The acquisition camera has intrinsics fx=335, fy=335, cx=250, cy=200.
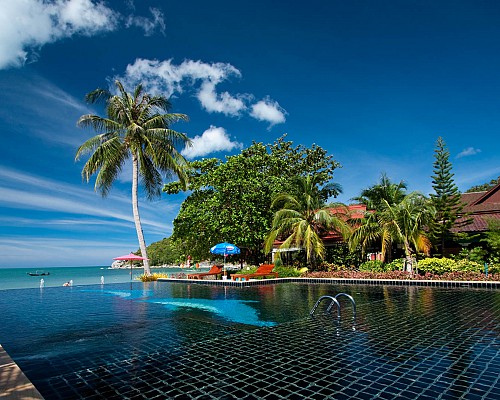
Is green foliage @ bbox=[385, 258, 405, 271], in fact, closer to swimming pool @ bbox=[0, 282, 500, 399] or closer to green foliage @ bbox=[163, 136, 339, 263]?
green foliage @ bbox=[163, 136, 339, 263]

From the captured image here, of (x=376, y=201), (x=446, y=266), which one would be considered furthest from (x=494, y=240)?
(x=376, y=201)

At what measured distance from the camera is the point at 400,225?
16.7 metres

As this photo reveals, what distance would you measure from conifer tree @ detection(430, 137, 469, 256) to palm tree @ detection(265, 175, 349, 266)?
185 inches

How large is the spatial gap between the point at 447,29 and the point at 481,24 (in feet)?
4.87

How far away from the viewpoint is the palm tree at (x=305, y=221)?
18.1 m

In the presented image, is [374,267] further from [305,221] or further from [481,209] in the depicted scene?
[481,209]

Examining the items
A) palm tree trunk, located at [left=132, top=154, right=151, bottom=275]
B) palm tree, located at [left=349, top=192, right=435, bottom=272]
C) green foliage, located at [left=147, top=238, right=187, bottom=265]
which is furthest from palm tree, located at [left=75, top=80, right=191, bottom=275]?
green foliage, located at [left=147, top=238, right=187, bottom=265]

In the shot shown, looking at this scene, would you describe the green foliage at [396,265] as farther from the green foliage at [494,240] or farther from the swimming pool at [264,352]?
the swimming pool at [264,352]

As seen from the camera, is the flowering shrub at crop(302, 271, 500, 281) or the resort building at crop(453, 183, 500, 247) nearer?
the flowering shrub at crop(302, 271, 500, 281)

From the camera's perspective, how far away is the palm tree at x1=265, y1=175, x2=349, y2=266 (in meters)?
18.1

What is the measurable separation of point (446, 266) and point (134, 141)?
60.0ft

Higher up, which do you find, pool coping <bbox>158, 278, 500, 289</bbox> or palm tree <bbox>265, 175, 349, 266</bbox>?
palm tree <bbox>265, 175, 349, 266</bbox>

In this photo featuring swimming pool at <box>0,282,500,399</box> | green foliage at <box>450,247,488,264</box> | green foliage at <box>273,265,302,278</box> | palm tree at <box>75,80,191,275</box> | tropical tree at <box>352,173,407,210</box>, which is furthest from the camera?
palm tree at <box>75,80,191,275</box>

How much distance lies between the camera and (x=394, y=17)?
15.0m
